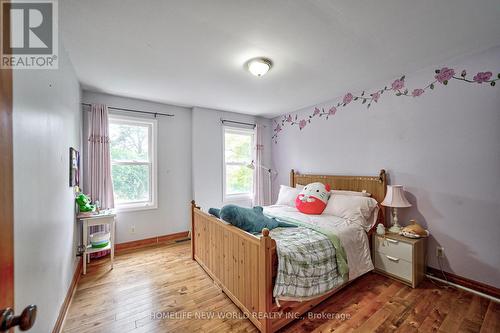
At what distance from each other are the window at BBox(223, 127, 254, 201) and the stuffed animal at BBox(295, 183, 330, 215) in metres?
1.45

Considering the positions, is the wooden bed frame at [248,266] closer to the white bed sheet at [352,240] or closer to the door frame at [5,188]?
the white bed sheet at [352,240]

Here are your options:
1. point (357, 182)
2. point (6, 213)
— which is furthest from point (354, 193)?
point (6, 213)

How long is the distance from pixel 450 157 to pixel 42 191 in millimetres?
3562

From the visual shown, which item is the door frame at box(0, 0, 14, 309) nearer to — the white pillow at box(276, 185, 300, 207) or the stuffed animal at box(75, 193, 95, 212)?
the stuffed animal at box(75, 193, 95, 212)

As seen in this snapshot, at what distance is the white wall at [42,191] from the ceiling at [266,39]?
511mm

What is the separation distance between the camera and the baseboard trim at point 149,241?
315 cm

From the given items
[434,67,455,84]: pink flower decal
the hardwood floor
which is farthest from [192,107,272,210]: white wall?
[434,67,455,84]: pink flower decal

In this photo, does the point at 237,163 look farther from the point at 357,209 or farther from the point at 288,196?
the point at 357,209

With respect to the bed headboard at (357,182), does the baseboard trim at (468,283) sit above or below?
below

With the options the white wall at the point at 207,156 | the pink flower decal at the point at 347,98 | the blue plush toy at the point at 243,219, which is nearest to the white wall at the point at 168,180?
→ the white wall at the point at 207,156

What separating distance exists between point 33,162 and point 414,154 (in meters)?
3.41

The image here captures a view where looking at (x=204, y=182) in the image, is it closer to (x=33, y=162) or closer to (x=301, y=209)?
(x=301, y=209)

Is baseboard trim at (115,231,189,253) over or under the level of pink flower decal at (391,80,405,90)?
under

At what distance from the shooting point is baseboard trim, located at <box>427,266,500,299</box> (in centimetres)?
196
